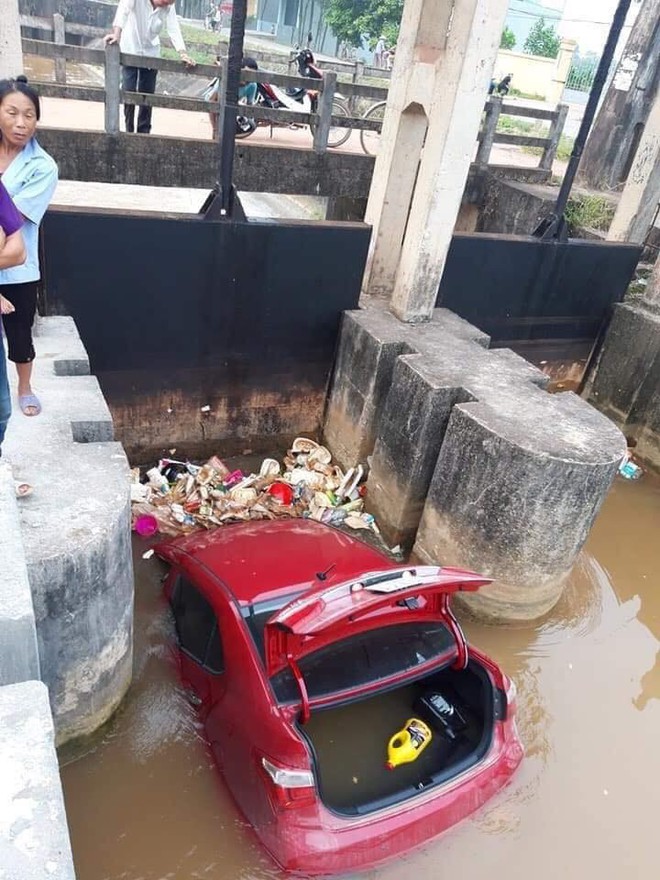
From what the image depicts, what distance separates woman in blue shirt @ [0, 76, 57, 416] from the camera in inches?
129

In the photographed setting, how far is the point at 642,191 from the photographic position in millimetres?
7746

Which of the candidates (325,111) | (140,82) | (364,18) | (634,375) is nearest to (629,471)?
(634,375)

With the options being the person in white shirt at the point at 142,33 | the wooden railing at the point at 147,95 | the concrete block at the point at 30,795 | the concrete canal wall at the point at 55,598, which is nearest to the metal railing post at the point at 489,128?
the wooden railing at the point at 147,95

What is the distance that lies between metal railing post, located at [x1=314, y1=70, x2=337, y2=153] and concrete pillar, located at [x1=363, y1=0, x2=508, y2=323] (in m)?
2.97

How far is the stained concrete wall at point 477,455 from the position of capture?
4.56 metres

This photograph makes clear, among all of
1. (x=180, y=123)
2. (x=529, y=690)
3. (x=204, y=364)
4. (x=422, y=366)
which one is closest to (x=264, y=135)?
(x=180, y=123)

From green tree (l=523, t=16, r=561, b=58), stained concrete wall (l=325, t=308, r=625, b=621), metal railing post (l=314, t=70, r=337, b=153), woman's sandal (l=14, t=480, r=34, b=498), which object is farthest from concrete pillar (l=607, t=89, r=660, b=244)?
green tree (l=523, t=16, r=561, b=58)

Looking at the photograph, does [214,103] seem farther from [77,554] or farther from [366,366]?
[77,554]

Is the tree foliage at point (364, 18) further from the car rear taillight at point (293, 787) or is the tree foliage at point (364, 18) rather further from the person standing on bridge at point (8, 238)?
the car rear taillight at point (293, 787)

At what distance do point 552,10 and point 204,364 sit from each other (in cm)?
4856

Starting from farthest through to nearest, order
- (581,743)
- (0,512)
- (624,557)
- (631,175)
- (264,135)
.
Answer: (264,135), (631,175), (624,557), (581,743), (0,512)

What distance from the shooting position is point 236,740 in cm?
318

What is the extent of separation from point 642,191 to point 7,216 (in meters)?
7.36

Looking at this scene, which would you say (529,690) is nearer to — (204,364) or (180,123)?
(204,364)
